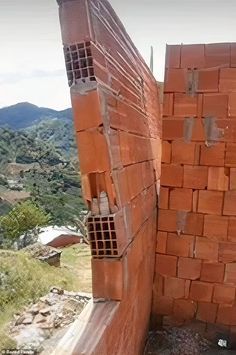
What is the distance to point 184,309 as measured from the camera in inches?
152

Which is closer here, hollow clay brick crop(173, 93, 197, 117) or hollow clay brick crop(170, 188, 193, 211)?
hollow clay brick crop(173, 93, 197, 117)

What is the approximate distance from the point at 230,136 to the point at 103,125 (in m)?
1.59

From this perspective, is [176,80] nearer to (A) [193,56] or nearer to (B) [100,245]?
(A) [193,56]

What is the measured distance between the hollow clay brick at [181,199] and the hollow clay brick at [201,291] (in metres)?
0.79

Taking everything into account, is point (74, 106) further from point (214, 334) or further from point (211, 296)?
point (214, 334)

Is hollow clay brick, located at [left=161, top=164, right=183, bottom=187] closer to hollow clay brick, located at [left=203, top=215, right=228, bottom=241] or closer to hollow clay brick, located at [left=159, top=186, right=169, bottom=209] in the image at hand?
hollow clay brick, located at [left=159, top=186, right=169, bottom=209]

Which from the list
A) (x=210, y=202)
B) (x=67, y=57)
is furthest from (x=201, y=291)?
(x=67, y=57)

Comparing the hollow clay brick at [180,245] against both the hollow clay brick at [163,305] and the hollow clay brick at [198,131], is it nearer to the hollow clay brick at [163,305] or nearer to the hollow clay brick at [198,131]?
the hollow clay brick at [163,305]

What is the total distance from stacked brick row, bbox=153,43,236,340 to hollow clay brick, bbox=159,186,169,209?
10 mm

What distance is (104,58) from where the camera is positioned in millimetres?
2582

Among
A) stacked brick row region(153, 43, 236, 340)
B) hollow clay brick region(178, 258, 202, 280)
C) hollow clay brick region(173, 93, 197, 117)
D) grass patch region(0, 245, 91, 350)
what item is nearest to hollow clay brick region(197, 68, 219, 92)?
stacked brick row region(153, 43, 236, 340)

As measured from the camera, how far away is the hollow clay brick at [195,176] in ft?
11.8

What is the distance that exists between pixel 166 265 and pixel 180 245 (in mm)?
272

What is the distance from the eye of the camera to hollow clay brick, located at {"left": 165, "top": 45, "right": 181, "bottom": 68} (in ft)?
11.4
